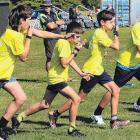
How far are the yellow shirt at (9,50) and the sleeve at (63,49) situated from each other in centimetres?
69

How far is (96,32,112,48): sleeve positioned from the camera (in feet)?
29.6

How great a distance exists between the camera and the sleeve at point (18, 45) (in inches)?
311

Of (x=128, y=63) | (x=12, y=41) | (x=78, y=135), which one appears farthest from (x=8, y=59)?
(x=128, y=63)

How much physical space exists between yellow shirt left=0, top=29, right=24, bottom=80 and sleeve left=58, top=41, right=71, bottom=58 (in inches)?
27.2

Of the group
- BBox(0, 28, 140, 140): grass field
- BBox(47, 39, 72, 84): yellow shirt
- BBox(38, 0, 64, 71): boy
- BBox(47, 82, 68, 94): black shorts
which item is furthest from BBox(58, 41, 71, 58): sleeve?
BBox(38, 0, 64, 71): boy

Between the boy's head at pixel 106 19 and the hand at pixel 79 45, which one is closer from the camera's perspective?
the hand at pixel 79 45

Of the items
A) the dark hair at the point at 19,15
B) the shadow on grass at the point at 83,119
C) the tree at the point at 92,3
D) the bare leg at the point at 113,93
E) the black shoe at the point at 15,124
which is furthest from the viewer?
the tree at the point at 92,3

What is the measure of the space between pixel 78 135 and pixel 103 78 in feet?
4.03

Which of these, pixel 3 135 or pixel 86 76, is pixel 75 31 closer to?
pixel 86 76

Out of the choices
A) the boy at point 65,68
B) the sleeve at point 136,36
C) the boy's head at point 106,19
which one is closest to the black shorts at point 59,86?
the boy at point 65,68

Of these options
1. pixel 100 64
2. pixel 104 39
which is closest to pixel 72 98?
pixel 100 64

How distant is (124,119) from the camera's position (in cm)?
993

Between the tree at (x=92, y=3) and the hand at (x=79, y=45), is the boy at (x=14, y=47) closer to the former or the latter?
the hand at (x=79, y=45)

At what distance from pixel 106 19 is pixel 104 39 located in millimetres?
348
